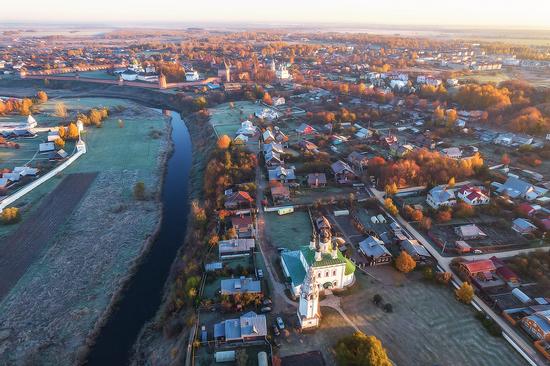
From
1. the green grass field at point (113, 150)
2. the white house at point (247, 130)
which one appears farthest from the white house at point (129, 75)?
the white house at point (247, 130)

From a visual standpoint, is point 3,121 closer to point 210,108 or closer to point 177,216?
point 210,108

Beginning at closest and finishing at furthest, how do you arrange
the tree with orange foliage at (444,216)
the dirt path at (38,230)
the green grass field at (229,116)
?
1. the dirt path at (38,230)
2. the tree with orange foliage at (444,216)
3. the green grass field at (229,116)

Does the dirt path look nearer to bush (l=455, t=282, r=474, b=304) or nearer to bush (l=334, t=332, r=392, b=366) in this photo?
bush (l=334, t=332, r=392, b=366)

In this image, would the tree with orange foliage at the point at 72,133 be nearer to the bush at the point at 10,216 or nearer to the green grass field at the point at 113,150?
the green grass field at the point at 113,150

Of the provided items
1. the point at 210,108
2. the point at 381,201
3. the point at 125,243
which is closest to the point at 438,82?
the point at 210,108

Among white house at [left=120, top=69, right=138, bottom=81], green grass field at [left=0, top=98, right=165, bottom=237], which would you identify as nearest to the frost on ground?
green grass field at [left=0, top=98, right=165, bottom=237]

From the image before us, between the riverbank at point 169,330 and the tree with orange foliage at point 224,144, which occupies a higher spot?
the tree with orange foliage at point 224,144
